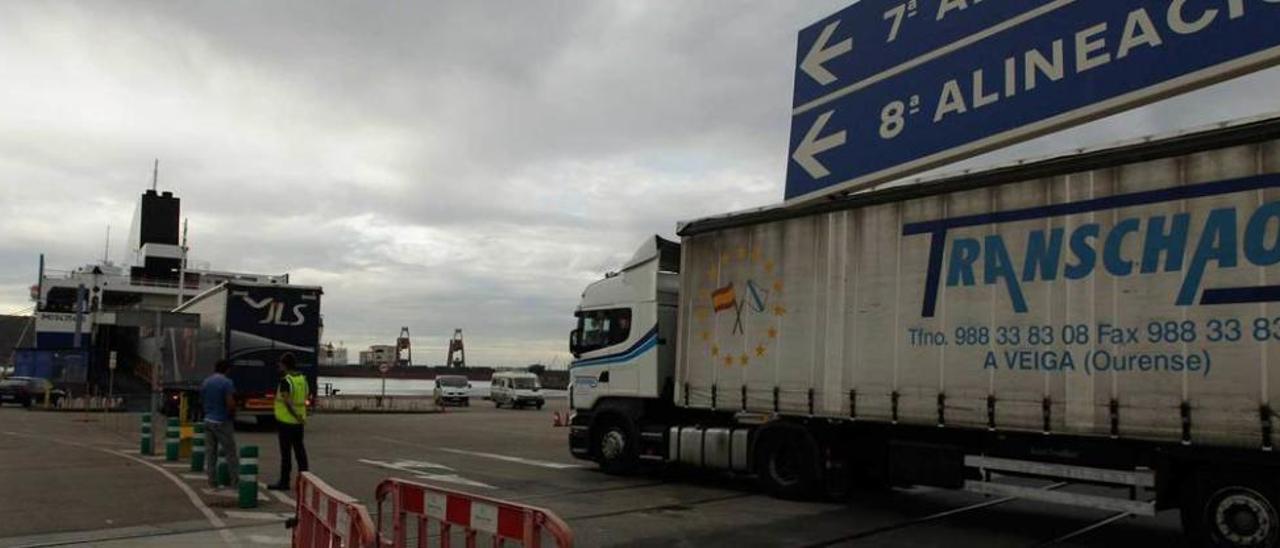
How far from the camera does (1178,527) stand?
10375 mm

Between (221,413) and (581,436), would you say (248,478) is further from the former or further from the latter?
(581,436)

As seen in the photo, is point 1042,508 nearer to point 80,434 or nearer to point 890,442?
point 890,442

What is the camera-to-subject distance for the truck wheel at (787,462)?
1161 cm

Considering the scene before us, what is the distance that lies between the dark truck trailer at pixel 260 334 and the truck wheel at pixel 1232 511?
19364 millimetres

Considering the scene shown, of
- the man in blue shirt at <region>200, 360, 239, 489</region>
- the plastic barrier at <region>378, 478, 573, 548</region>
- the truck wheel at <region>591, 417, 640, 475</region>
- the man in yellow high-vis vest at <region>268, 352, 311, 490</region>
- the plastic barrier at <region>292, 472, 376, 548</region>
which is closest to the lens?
the plastic barrier at <region>378, 478, 573, 548</region>

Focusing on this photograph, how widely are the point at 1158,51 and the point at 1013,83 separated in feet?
5.36

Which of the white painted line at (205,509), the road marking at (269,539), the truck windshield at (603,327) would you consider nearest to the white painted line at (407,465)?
the truck windshield at (603,327)

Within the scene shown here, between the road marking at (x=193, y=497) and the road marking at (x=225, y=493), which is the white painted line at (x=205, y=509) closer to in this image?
the road marking at (x=193, y=497)

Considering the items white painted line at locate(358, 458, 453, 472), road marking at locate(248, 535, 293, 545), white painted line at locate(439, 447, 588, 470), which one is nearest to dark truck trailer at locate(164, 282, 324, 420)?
white painted line at locate(439, 447, 588, 470)

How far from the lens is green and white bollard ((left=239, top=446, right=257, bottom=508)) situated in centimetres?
1023

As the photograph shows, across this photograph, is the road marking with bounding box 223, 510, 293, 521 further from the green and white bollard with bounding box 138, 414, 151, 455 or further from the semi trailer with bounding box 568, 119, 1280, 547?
the green and white bollard with bounding box 138, 414, 151, 455

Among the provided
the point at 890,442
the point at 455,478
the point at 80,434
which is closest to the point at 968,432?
the point at 890,442

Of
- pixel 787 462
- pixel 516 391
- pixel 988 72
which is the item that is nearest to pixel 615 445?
pixel 787 462

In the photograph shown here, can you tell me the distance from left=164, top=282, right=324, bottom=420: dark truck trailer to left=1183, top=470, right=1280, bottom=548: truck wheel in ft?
63.5
